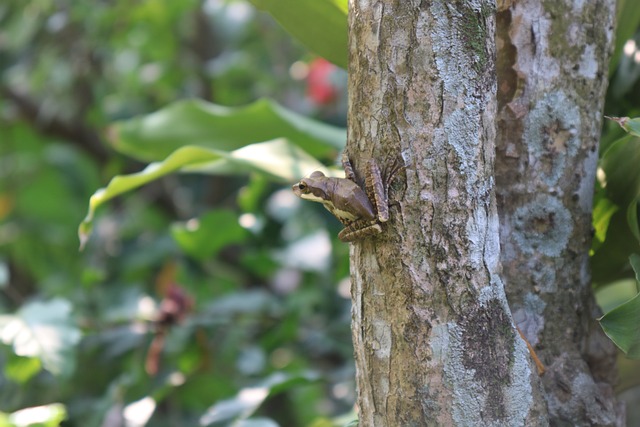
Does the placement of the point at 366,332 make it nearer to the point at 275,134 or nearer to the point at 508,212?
the point at 508,212

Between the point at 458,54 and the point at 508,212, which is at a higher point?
the point at 458,54

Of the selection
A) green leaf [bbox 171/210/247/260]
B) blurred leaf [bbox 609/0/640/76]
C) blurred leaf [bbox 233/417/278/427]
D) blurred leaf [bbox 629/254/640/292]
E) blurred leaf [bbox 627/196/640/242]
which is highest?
blurred leaf [bbox 609/0/640/76]

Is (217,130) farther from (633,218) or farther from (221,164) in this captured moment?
(633,218)

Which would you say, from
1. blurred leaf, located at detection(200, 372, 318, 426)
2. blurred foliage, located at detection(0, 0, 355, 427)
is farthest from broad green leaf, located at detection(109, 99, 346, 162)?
blurred leaf, located at detection(200, 372, 318, 426)

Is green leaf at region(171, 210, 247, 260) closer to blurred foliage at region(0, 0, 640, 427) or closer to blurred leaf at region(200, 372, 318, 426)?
blurred foliage at region(0, 0, 640, 427)

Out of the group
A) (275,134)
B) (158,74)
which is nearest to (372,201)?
(275,134)

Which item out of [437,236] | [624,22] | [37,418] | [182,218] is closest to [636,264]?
[437,236]
